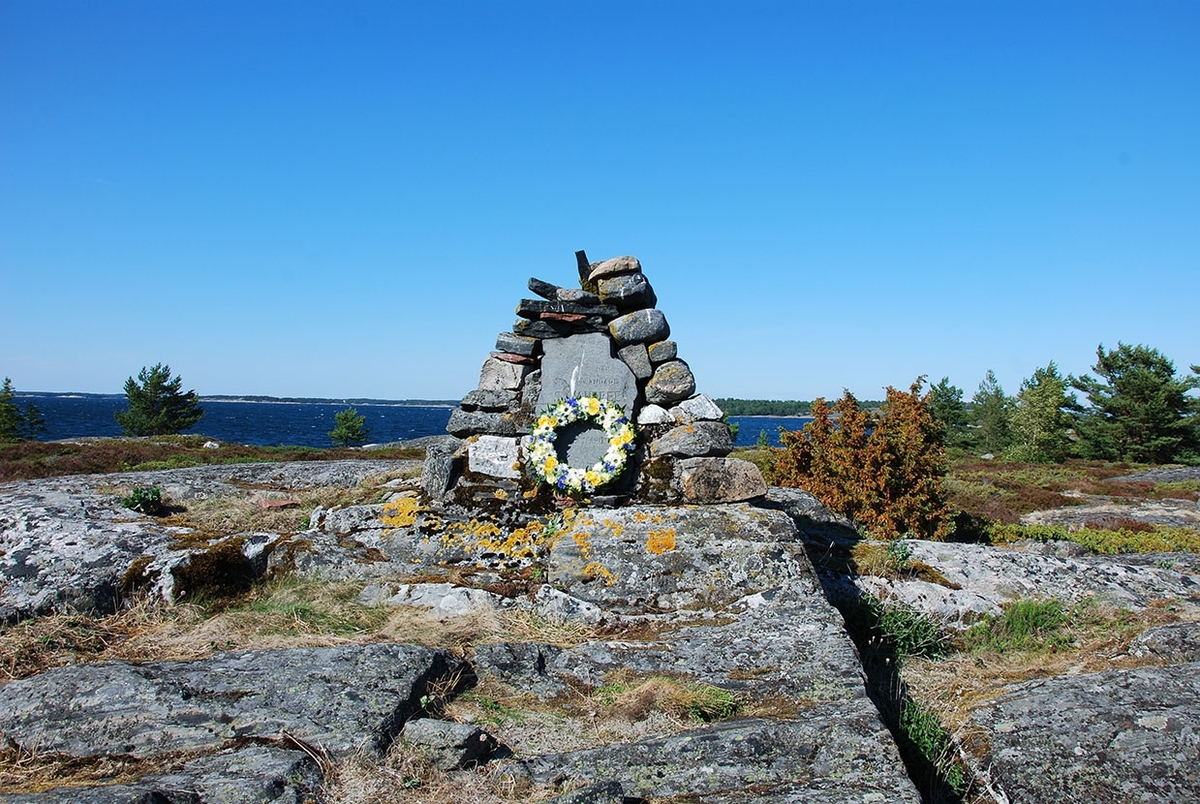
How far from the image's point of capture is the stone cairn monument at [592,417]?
24.4ft

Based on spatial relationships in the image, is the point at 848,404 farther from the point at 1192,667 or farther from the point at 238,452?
the point at 238,452

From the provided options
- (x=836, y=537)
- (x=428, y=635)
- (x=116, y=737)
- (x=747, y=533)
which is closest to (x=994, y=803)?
(x=747, y=533)

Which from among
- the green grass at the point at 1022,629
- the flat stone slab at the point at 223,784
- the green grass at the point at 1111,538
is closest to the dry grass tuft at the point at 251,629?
the flat stone slab at the point at 223,784

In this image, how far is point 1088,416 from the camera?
3878 cm

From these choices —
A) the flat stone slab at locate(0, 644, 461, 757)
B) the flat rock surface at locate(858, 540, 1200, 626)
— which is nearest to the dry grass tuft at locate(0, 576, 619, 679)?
the flat stone slab at locate(0, 644, 461, 757)

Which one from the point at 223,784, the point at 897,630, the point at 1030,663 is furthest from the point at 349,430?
the point at 223,784

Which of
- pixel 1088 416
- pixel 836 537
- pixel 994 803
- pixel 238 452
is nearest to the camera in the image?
pixel 994 803

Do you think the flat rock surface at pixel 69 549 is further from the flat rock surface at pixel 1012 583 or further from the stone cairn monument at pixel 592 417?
the flat rock surface at pixel 1012 583

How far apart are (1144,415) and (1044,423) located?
15.1ft

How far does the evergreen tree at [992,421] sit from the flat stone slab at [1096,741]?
152ft

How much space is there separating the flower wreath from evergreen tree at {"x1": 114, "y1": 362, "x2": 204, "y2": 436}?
39.0 metres

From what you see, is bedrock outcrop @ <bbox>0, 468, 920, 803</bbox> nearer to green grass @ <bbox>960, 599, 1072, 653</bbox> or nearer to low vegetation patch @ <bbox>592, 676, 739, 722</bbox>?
low vegetation patch @ <bbox>592, 676, 739, 722</bbox>

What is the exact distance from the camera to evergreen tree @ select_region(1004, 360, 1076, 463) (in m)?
38.3

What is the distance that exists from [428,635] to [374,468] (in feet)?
40.1
